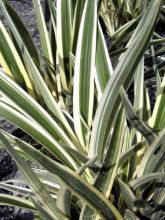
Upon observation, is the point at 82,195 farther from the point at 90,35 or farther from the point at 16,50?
the point at 16,50

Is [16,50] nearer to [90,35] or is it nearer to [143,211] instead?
[90,35]

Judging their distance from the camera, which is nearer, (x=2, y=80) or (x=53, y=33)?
(x=2, y=80)

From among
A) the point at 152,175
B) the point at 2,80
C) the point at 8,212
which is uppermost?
the point at 2,80

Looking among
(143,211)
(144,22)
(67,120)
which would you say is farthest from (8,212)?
(144,22)

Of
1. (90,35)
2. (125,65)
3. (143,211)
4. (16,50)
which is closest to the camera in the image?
(125,65)

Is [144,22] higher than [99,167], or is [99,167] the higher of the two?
[144,22]

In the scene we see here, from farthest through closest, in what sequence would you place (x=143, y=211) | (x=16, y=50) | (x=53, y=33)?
(x=53, y=33), (x=16, y=50), (x=143, y=211)
